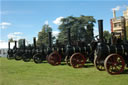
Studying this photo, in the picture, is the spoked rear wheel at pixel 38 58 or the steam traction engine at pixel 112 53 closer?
the steam traction engine at pixel 112 53

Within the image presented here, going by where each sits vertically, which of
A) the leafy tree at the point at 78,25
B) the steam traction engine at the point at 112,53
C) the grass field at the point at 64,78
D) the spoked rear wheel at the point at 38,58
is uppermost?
the leafy tree at the point at 78,25

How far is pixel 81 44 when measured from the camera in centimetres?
1144

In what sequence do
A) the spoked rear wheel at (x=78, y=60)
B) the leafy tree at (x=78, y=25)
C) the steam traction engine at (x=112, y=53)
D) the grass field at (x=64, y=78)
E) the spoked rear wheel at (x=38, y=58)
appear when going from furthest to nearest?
the leafy tree at (x=78, y=25) → the spoked rear wheel at (x=38, y=58) → the spoked rear wheel at (x=78, y=60) → the steam traction engine at (x=112, y=53) → the grass field at (x=64, y=78)

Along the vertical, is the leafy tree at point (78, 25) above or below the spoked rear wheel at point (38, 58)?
above

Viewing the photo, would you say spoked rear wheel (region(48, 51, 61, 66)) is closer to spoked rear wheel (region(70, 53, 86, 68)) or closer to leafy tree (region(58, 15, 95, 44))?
spoked rear wheel (region(70, 53, 86, 68))

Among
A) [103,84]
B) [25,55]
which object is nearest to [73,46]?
[103,84]

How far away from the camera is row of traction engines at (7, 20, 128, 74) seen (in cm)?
760

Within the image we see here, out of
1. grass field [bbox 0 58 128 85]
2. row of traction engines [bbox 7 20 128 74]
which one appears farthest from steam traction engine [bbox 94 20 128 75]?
grass field [bbox 0 58 128 85]

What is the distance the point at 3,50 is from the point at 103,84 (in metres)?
34.3

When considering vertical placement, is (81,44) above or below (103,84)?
above

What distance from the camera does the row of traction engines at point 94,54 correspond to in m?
7.60

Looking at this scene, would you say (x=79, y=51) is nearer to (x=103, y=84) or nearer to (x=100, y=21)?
(x=100, y=21)

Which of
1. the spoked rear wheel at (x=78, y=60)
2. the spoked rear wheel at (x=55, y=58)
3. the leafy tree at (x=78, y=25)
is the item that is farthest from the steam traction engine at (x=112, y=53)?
the leafy tree at (x=78, y=25)

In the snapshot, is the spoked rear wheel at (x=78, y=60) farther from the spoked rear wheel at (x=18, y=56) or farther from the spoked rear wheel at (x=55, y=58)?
the spoked rear wheel at (x=18, y=56)
